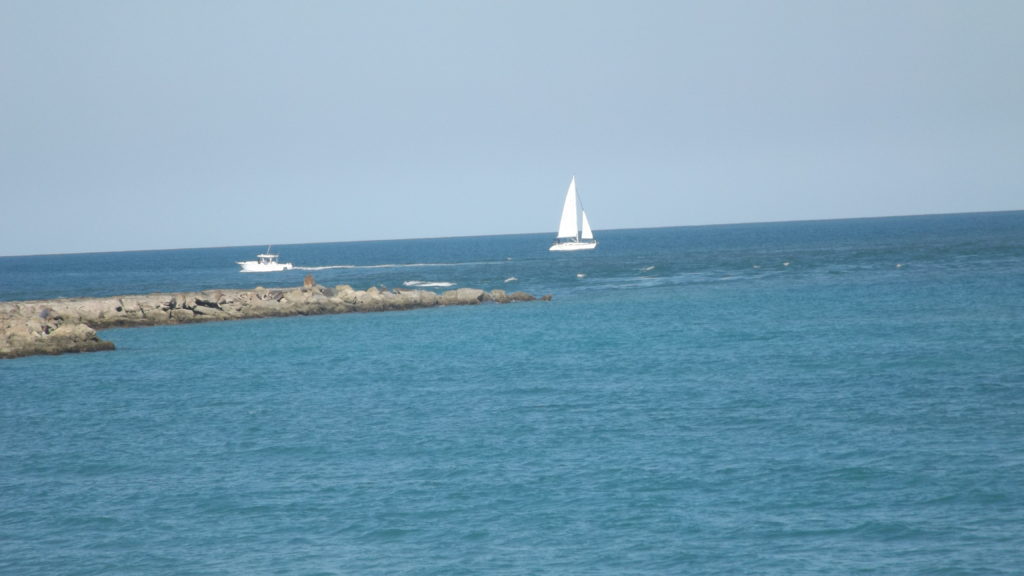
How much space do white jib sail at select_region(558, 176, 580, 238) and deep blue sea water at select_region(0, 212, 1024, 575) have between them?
276 ft

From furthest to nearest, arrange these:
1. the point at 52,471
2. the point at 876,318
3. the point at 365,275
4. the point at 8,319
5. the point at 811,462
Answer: the point at 365,275 → the point at 8,319 → the point at 876,318 → the point at 52,471 → the point at 811,462

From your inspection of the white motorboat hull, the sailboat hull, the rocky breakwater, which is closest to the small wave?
the rocky breakwater

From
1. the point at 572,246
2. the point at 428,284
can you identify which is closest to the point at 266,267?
the point at 428,284

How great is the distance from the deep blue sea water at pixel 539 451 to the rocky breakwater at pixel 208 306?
10626mm

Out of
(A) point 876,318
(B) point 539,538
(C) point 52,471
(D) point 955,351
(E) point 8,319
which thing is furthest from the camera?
(E) point 8,319

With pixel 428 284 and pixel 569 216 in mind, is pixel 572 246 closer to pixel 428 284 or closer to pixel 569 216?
pixel 569 216

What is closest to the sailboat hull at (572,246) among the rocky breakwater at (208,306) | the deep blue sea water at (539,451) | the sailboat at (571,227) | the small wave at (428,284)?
the sailboat at (571,227)

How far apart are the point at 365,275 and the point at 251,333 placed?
53.9m

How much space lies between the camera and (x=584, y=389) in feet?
111

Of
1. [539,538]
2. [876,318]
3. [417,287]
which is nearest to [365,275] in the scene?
[417,287]

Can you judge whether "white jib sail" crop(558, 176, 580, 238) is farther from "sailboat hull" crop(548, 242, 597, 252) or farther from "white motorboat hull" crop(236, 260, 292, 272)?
"white motorboat hull" crop(236, 260, 292, 272)

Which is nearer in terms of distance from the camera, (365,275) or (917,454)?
(917,454)

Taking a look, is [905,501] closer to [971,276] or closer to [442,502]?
[442,502]

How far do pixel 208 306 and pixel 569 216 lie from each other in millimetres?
82176
